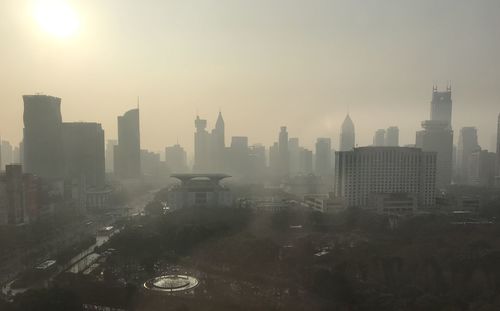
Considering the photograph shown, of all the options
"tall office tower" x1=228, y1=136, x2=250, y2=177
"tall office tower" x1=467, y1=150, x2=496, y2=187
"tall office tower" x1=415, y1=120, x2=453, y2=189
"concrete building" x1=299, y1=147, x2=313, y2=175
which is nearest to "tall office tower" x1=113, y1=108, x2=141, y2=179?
"tall office tower" x1=228, y1=136, x2=250, y2=177

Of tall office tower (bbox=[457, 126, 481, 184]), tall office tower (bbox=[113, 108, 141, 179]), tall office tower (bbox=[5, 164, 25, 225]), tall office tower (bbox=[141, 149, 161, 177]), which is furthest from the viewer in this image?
tall office tower (bbox=[141, 149, 161, 177])

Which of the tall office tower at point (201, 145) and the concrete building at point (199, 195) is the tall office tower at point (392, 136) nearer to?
the tall office tower at point (201, 145)

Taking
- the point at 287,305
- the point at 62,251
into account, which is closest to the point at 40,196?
the point at 62,251

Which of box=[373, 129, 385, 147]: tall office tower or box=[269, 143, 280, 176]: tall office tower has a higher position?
box=[373, 129, 385, 147]: tall office tower

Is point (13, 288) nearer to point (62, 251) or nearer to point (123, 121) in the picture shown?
point (62, 251)

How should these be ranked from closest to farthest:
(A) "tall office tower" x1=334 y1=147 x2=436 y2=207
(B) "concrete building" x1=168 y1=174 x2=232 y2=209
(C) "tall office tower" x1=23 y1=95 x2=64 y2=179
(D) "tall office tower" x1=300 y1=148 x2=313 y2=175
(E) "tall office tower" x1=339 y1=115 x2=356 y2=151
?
(A) "tall office tower" x1=334 y1=147 x2=436 y2=207
(B) "concrete building" x1=168 y1=174 x2=232 y2=209
(C) "tall office tower" x1=23 y1=95 x2=64 y2=179
(E) "tall office tower" x1=339 y1=115 x2=356 y2=151
(D) "tall office tower" x1=300 y1=148 x2=313 y2=175

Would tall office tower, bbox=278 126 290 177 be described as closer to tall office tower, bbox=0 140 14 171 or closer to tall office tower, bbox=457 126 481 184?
tall office tower, bbox=457 126 481 184

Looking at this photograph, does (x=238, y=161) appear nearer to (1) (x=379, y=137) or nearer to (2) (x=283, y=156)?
(2) (x=283, y=156)
